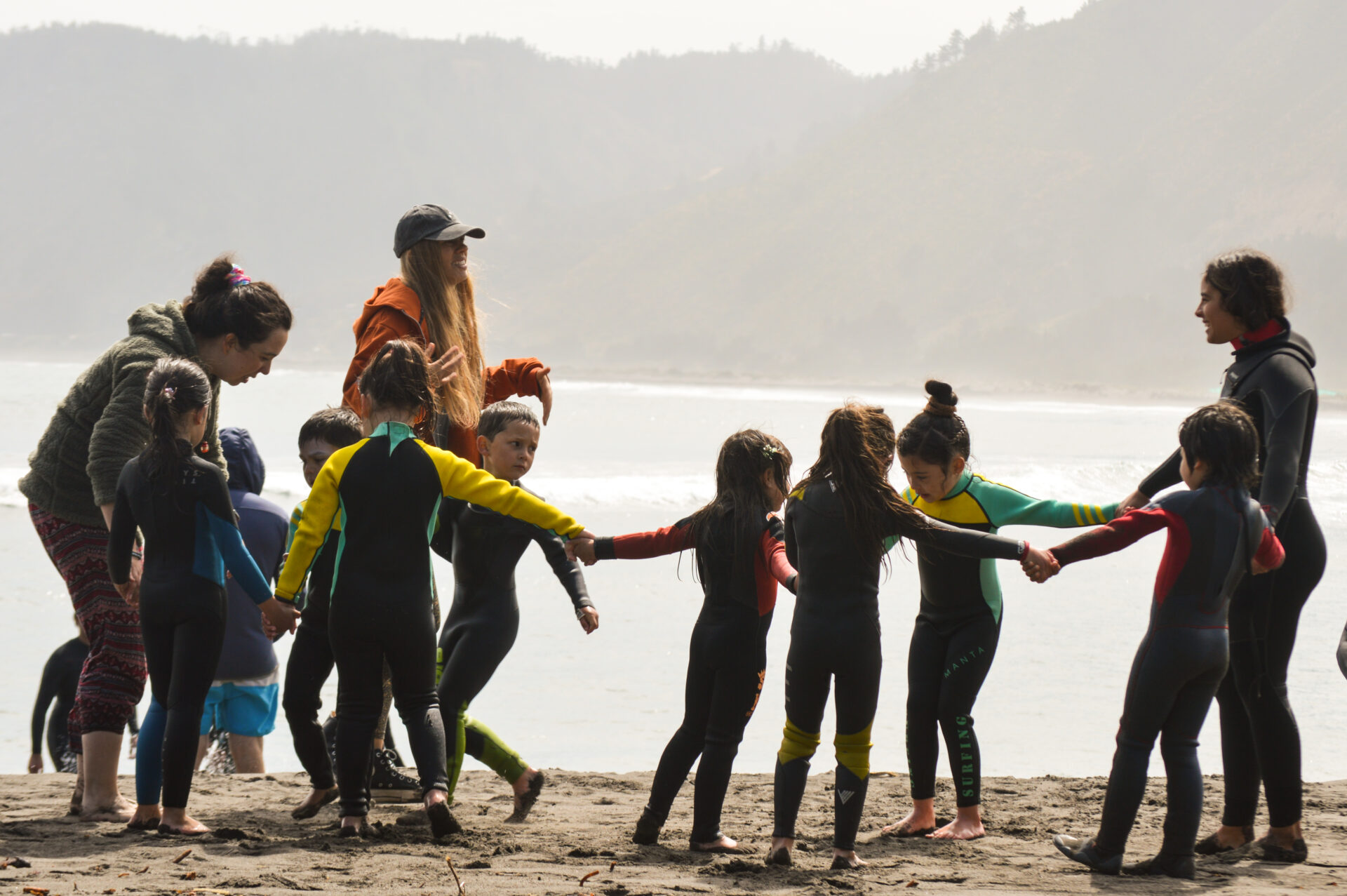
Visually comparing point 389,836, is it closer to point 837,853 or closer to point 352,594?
point 352,594

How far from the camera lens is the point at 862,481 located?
3.64 metres

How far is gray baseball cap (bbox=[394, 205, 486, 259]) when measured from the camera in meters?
4.34

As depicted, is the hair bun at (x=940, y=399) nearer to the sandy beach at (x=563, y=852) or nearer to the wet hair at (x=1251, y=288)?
the wet hair at (x=1251, y=288)

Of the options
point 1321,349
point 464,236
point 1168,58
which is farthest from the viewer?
point 1168,58

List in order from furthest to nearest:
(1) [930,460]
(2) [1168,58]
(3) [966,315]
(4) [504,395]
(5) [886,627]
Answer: (2) [1168,58]
(3) [966,315]
(5) [886,627]
(4) [504,395]
(1) [930,460]

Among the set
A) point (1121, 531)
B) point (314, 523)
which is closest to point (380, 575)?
point (314, 523)

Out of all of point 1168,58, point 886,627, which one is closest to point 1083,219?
point 1168,58

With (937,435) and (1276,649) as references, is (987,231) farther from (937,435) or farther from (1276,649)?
(1276,649)

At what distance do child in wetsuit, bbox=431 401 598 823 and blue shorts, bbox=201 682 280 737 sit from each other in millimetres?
961

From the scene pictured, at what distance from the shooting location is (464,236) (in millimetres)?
4395

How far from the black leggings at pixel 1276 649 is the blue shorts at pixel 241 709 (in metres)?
3.41

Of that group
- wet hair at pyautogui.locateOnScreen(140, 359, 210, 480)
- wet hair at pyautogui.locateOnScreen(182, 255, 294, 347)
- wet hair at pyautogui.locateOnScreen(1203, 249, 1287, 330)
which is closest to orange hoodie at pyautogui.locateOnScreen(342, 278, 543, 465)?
wet hair at pyautogui.locateOnScreen(182, 255, 294, 347)

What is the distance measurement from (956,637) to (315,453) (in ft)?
7.80

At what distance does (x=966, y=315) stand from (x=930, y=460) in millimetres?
106598
